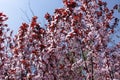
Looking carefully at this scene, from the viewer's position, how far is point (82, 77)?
961 cm

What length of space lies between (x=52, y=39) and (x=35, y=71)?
0.95m

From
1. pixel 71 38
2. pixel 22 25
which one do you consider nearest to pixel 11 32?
pixel 22 25

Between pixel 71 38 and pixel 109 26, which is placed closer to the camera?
pixel 71 38

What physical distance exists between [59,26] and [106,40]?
142cm

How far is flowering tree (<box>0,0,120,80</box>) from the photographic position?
8.16 m

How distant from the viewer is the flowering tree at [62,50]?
8156 mm

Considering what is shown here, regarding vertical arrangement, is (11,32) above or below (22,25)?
above

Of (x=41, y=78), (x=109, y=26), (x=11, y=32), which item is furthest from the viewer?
(x=11, y=32)

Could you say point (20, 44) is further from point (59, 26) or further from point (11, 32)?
point (11, 32)

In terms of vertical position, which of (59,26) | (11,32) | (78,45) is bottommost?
(78,45)

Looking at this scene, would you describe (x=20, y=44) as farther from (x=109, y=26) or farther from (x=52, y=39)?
(x=109, y=26)

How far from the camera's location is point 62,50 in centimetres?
878

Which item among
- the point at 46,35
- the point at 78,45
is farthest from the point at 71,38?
the point at 46,35

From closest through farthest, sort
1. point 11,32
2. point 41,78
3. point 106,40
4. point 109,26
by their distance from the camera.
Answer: point 41,78 < point 106,40 < point 109,26 < point 11,32
